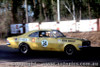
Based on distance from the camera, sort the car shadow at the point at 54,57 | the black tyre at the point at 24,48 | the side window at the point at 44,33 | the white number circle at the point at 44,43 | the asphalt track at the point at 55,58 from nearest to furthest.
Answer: the asphalt track at the point at 55,58, the car shadow at the point at 54,57, the white number circle at the point at 44,43, the side window at the point at 44,33, the black tyre at the point at 24,48

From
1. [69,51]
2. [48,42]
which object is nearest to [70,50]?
[69,51]

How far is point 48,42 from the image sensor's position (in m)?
10.3

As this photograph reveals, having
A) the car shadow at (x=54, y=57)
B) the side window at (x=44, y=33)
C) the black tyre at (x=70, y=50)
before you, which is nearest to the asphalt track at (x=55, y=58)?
the car shadow at (x=54, y=57)

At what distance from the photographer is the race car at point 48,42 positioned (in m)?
9.84

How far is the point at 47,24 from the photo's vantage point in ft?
79.8

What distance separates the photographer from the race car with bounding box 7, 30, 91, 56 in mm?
9844

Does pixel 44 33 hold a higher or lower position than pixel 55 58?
higher

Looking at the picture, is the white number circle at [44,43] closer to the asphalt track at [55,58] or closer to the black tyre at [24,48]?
the asphalt track at [55,58]

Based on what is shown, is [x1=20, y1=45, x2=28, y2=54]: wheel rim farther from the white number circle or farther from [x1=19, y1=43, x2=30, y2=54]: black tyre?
the white number circle

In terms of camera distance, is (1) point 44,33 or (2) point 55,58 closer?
(2) point 55,58

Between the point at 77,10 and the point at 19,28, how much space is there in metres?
37.5

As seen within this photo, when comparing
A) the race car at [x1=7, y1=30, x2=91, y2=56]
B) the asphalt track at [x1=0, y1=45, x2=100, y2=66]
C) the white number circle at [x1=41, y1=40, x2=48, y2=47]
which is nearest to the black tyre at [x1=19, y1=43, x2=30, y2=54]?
the race car at [x1=7, y1=30, x2=91, y2=56]

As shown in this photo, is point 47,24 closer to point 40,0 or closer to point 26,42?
point 26,42

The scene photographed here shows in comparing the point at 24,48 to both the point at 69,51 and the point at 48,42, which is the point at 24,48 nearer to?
the point at 48,42
